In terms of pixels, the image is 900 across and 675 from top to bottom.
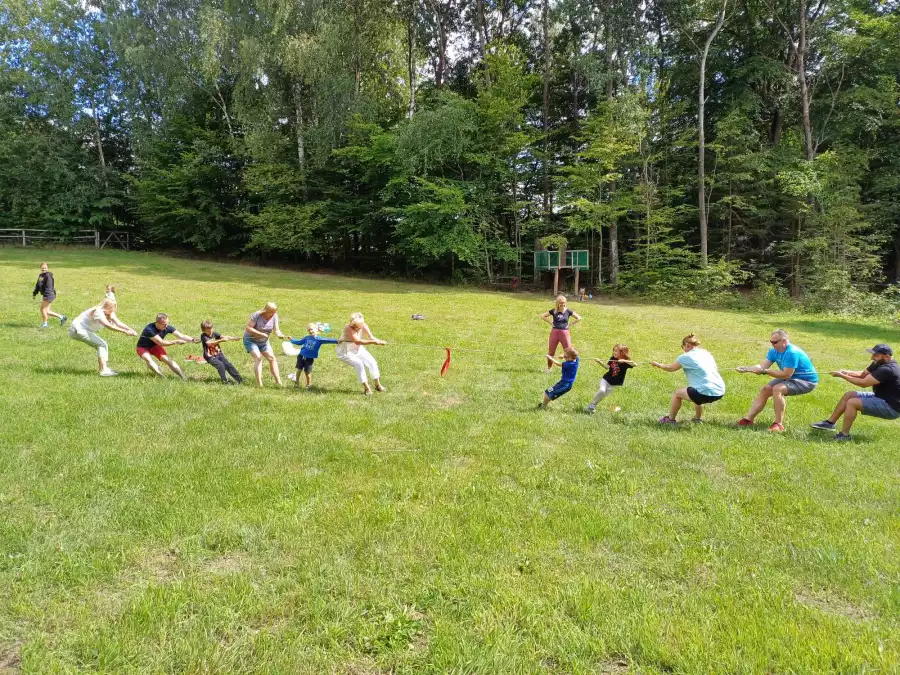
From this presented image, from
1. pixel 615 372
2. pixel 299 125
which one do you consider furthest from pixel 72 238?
pixel 615 372

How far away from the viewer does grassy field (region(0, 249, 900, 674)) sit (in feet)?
9.10

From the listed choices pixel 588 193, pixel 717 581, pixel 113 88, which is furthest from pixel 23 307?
pixel 113 88

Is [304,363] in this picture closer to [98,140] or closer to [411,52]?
[411,52]

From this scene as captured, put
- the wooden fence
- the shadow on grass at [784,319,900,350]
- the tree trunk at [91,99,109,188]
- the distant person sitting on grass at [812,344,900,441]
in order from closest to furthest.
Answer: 1. the distant person sitting on grass at [812,344,900,441]
2. the shadow on grass at [784,319,900,350]
3. the wooden fence
4. the tree trunk at [91,99,109,188]

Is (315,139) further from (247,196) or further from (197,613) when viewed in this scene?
(197,613)

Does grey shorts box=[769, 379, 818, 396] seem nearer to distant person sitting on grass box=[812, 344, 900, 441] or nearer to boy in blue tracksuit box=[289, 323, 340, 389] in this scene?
distant person sitting on grass box=[812, 344, 900, 441]

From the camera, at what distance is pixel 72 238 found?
3584 centimetres

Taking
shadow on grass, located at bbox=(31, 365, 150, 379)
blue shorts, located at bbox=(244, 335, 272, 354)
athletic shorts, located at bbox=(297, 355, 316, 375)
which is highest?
blue shorts, located at bbox=(244, 335, 272, 354)

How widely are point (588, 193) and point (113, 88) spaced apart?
121ft

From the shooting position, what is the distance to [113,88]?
122 ft

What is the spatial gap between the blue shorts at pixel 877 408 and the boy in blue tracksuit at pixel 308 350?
7967 mm

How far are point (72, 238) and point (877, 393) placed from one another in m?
45.4

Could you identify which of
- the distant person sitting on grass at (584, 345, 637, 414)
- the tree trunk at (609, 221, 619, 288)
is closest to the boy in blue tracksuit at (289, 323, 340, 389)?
the distant person sitting on grass at (584, 345, 637, 414)

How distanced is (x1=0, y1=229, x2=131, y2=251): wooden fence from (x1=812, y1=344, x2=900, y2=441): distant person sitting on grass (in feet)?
140
